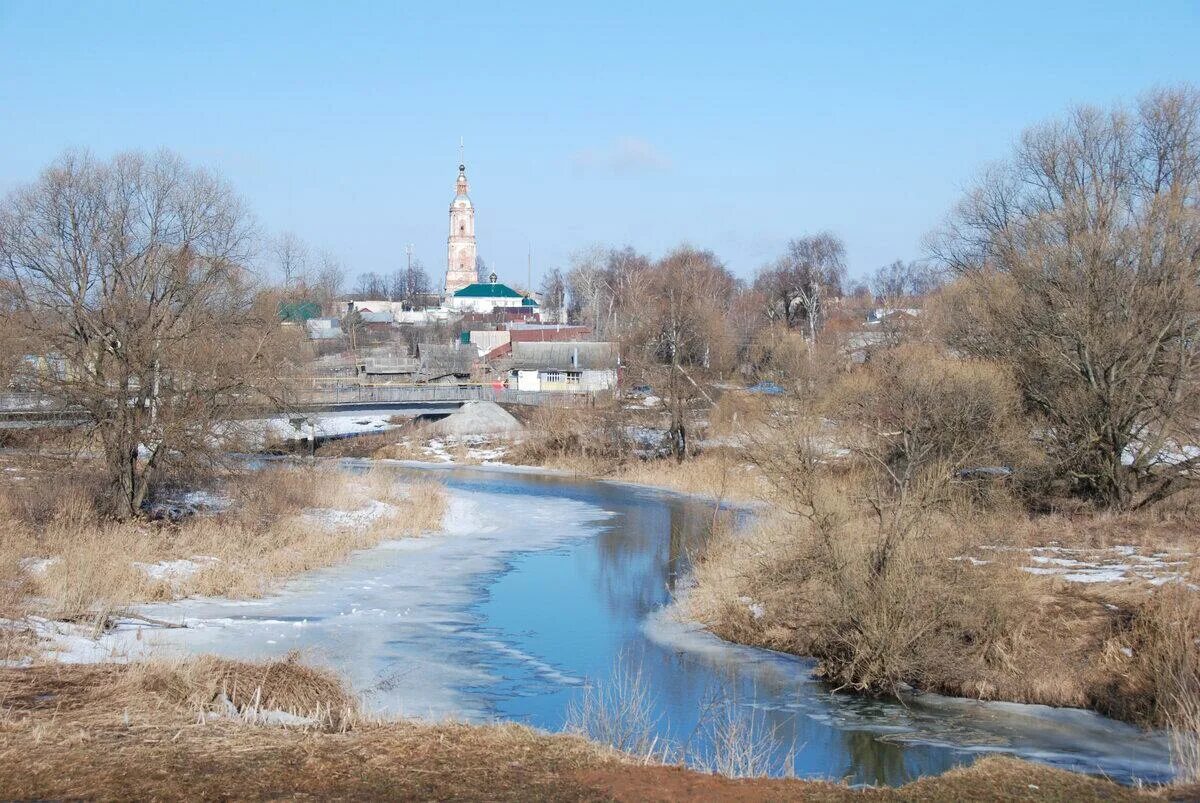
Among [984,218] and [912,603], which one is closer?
[912,603]

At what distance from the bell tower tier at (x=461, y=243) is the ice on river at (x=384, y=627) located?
161 m

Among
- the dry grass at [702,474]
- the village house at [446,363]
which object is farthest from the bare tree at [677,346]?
Result: the village house at [446,363]

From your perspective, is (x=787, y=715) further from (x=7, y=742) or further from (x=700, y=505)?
(x=700, y=505)

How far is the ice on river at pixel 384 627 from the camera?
13719 millimetres

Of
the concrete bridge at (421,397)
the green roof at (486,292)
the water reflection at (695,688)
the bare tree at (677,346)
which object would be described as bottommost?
the water reflection at (695,688)

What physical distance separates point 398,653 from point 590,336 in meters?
67.4

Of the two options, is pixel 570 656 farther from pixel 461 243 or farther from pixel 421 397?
pixel 461 243

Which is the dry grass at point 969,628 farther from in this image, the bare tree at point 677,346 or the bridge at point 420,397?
the bridge at point 420,397

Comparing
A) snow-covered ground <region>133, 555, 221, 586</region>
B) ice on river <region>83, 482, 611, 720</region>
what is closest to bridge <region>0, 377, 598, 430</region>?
ice on river <region>83, 482, 611, 720</region>

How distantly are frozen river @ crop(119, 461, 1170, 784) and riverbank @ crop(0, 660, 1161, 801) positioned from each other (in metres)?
1.84

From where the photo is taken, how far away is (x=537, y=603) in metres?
20.2

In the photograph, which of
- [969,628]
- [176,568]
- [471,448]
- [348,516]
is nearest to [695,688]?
[969,628]

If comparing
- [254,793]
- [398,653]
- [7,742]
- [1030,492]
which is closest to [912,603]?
[398,653]

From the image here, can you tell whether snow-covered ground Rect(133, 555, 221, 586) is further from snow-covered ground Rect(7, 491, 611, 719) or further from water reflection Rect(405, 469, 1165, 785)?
water reflection Rect(405, 469, 1165, 785)
